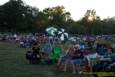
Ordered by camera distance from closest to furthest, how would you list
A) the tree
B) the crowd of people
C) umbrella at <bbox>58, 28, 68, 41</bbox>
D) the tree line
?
the crowd of people → umbrella at <bbox>58, 28, 68, 41</bbox> → the tree line → the tree

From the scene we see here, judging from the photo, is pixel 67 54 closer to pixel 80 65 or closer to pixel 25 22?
pixel 80 65

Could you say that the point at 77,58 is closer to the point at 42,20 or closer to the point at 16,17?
the point at 42,20

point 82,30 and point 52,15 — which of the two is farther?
point 52,15

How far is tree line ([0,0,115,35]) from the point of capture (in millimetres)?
86000

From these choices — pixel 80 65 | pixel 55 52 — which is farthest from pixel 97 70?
pixel 55 52

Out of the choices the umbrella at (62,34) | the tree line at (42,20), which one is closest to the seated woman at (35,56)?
the umbrella at (62,34)

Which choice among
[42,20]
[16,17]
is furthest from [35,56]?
[16,17]

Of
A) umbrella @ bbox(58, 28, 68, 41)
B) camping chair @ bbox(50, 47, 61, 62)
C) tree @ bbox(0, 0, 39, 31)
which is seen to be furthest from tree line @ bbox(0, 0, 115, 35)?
camping chair @ bbox(50, 47, 61, 62)

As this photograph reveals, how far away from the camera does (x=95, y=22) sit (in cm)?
8631

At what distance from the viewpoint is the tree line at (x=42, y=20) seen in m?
86.0

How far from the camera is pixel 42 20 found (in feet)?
314

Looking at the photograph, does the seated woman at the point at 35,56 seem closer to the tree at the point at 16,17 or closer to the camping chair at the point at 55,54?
the camping chair at the point at 55,54

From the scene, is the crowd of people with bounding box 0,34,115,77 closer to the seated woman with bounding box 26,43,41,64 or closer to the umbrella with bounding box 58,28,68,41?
the seated woman with bounding box 26,43,41,64

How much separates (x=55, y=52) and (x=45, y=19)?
7644cm
